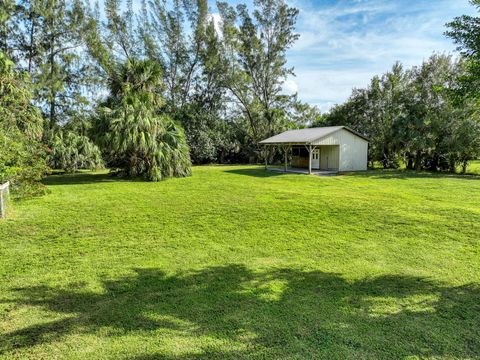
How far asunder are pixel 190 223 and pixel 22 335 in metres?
4.20

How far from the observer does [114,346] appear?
8.95 feet

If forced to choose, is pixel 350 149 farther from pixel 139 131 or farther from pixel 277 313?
pixel 277 313

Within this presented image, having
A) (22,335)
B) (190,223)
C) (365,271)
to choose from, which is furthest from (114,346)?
(190,223)

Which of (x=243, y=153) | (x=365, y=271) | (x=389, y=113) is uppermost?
(x=389, y=113)

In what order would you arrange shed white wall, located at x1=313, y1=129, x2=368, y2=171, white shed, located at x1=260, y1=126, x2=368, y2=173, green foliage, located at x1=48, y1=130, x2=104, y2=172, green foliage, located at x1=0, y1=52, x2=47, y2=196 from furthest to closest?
shed white wall, located at x1=313, y1=129, x2=368, y2=171 → white shed, located at x1=260, y1=126, x2=368, y2=173 → green foliage, located at x1=48, y1=130, x2=104, y2=172 → green foliage, located at x1=0, y1=52, x2=47, y2=196

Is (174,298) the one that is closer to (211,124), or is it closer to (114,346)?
(114,346)

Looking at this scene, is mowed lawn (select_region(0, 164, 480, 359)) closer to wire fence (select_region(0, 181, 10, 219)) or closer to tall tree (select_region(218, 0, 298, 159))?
wire fence (select_region(0, 181, 10, 219))

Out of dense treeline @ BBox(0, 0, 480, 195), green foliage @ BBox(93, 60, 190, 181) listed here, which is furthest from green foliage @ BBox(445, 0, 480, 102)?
green foliage @ BBox(93, 60, 190, 181)

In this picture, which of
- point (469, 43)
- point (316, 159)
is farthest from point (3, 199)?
point (316, 159)

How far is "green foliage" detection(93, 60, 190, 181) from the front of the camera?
13188mm

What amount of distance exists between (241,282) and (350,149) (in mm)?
17966

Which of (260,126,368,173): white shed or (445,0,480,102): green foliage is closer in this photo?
(445,0,480,102): green foliage

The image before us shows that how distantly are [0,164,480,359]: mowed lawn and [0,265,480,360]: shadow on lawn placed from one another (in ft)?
0.05

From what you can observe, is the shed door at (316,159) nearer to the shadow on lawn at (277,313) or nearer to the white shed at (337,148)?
the white shed at (337,148)
